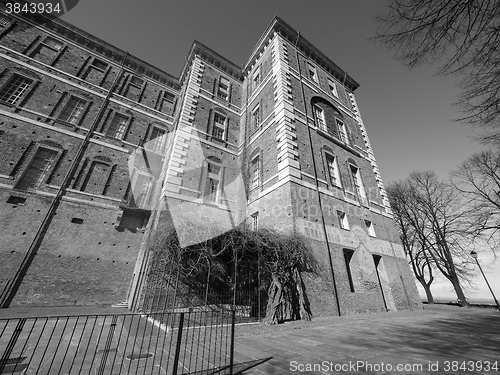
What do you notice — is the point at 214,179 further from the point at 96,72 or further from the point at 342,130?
the point at 96,72

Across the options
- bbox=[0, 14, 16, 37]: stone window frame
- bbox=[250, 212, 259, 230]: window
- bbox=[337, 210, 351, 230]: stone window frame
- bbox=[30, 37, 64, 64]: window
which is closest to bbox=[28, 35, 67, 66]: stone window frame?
bbox=[30, 37, 64, 64]: window

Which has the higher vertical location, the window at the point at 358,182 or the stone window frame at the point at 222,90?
the stone window frame at the point at 222,90

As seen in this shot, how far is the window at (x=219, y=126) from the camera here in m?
15.0

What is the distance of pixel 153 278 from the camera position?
Result: 8.16 metres

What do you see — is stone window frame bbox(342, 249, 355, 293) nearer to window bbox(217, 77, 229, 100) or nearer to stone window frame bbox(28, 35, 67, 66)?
window bbox(217, 77, 229, 100)

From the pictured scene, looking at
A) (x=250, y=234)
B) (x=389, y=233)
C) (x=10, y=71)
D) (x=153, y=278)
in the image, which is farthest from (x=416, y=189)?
(x=10, y=71)

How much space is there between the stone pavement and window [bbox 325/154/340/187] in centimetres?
790

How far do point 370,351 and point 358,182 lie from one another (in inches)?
459

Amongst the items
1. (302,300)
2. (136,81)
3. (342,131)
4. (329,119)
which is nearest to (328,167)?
(329,119)

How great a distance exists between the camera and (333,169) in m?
12.9

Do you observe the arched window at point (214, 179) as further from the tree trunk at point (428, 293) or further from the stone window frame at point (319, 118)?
the tree trunk at point (428, 293)

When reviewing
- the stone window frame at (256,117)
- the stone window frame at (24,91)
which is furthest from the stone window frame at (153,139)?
the stone window frame at (256,117)

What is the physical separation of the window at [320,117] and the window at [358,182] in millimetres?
3301

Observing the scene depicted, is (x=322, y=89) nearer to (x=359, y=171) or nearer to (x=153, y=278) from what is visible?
(x=359, y=171)
